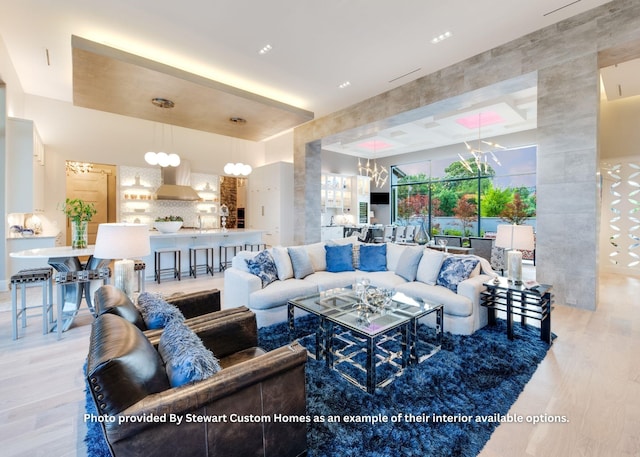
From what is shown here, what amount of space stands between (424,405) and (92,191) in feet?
34.2

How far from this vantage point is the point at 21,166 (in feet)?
17.1

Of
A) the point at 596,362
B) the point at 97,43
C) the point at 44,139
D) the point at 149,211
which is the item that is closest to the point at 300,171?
the point at 149,211

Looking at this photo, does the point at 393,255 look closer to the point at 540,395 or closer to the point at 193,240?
the point at 540,395

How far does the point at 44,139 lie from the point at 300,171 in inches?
230

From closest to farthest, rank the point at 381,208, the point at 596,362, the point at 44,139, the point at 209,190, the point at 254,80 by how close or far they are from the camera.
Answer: the point at 596,362 < the point at 254,80 < the point at 44,139 < the point at 209,190 < the point at 381,208

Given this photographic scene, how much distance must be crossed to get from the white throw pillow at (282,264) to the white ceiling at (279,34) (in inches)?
123

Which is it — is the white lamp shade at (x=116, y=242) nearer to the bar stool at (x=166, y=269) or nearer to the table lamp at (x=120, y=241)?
the table lamp at (x=120, y=241)

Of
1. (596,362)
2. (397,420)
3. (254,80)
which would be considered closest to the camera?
(397,420)

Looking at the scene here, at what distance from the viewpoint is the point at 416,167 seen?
1099cm

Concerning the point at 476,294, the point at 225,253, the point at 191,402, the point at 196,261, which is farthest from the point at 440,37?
the point at 196,261

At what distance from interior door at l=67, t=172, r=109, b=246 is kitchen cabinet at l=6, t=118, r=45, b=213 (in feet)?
11.6

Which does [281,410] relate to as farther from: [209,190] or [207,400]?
[209,190]

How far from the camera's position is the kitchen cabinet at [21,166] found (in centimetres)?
511

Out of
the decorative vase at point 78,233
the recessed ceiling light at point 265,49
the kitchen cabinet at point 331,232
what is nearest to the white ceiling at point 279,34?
the recessed ceiling light at point 265,49
